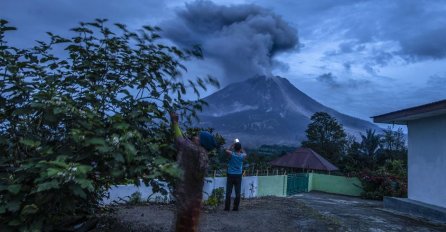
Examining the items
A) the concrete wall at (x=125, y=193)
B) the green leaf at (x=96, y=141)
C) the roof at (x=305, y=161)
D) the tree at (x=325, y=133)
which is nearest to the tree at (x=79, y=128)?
the green leaf at (x=96, y=141)

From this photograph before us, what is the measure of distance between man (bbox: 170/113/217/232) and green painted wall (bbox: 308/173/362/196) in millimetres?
18785

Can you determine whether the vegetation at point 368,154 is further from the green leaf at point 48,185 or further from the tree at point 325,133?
the green leaf at point 48,185

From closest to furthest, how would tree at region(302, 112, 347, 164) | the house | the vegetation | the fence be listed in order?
Result: the fence, the house, the vegetation, tree at region(302, 112, 347, 164)

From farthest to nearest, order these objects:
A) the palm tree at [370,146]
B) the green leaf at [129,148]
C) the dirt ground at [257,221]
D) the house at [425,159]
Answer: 1. the palm tree at [370,146]
2. the house at [425,159]
3. the dirt ground at [257,221]
4. the green leaf at [129,148]

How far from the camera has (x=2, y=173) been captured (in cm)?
390

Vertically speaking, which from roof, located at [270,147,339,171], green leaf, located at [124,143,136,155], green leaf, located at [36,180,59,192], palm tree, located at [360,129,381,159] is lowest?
green leaf, located at [36,180,59,192]

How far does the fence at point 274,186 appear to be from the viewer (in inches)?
339

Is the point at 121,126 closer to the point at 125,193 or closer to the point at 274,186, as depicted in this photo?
the point at 125,193

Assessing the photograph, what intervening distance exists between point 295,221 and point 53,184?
580 centimetres

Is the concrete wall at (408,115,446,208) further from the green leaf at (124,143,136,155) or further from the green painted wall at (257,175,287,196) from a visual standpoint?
the green leaf at (124,143,136,155)

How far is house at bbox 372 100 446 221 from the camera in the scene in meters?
10.4

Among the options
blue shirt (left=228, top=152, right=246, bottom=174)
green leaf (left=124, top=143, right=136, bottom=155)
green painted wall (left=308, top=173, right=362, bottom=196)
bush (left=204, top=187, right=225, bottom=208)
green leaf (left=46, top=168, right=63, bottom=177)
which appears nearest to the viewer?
green leaf (left=46, top=168, right=63, bottom=177)

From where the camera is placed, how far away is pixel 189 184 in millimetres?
3484

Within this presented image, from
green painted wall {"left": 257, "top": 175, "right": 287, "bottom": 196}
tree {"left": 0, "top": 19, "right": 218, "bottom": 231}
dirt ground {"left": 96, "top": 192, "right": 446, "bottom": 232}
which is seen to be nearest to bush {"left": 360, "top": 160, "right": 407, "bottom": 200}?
green painted wall {"left": 257, "top": 175, "right": 287, "bottom": 196}
